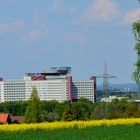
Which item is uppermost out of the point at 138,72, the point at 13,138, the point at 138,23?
the point at 138,23

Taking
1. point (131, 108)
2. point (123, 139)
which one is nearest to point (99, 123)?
point (123, 139)

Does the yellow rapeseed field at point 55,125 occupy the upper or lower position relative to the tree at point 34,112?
lower

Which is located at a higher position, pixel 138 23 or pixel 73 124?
pixel 138 23

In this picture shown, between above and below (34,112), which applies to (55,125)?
below

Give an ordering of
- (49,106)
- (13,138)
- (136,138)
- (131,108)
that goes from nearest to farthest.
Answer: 1. (136,138)
2. (13,138)
3. (131,108)
4. (49,106)

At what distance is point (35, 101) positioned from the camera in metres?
76.4

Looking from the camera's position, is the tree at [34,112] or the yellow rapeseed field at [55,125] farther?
the tree at [34,112]

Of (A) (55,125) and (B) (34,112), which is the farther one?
(B) (34,112)

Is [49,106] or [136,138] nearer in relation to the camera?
[136,138]

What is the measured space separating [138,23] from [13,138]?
37.8 feet

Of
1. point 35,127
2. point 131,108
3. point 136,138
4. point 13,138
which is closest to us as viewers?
point 136,138

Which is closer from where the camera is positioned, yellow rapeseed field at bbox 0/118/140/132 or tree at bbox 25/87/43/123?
yellow rapeseed field at bbox 0/118/140/132

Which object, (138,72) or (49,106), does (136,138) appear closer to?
(138,72)

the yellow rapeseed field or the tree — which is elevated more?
the tree
